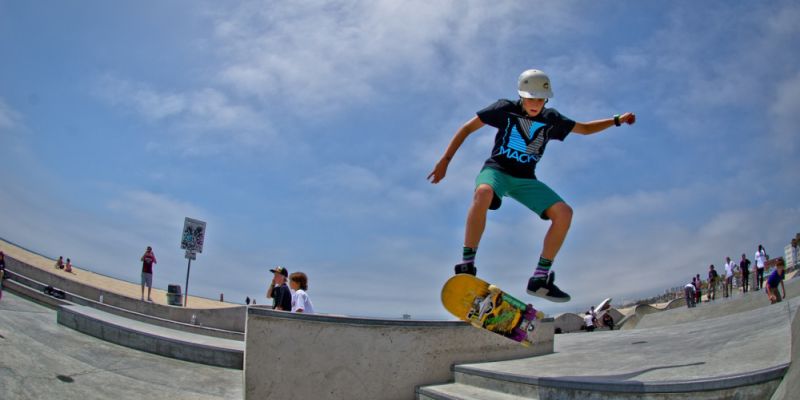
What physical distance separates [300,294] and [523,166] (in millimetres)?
4356

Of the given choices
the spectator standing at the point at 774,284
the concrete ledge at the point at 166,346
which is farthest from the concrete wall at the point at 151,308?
the spectator standing at the point at 774,284

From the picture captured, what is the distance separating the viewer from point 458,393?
5574mm

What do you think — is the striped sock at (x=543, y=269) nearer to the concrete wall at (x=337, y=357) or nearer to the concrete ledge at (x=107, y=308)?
the concrete wall at (x=337, y=357)

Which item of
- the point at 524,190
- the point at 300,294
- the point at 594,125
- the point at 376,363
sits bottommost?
the point at 376,363

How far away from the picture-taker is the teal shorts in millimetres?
4613

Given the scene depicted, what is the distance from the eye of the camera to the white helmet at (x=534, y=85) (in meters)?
4.72

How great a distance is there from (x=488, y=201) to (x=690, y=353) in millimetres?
3232

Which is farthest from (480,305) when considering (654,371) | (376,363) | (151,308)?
(151,308)

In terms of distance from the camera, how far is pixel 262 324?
6.30m

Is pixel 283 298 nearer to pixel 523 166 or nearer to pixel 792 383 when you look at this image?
pixel 523 166

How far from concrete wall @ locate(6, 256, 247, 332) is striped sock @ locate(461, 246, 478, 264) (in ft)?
40.4

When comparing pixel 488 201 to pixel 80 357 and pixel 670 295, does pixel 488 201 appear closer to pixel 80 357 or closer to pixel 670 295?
pixel 80 357

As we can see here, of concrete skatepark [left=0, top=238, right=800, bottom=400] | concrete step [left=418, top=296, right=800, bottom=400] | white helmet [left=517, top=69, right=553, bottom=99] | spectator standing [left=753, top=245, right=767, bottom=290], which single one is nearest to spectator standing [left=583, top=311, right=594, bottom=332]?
spectator standing [left=753, top=245, right=767, bottom=290]

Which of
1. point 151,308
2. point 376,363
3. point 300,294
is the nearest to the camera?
point 376,363
